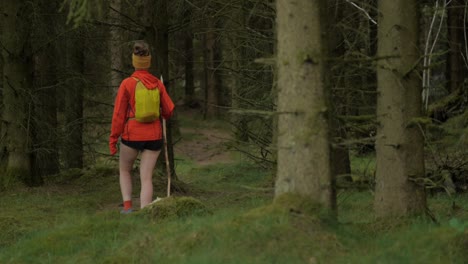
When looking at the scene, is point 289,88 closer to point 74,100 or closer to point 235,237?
point 235,237

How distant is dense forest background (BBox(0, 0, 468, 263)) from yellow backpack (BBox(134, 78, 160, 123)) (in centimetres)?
98

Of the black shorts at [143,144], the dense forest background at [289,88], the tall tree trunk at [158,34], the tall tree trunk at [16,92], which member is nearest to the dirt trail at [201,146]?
the dense forest background at [289,88]

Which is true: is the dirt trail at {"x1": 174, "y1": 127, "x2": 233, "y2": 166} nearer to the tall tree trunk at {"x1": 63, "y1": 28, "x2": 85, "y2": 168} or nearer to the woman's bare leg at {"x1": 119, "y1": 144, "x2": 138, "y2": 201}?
the tall tree trunk at {"x1": 63, "y1": 28, "x2": 85, "y2": 168}

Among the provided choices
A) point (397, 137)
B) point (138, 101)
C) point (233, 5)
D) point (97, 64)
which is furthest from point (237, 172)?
point (397, 137)

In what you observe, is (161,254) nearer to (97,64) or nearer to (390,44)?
(390,44)

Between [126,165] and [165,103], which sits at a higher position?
[165,103]

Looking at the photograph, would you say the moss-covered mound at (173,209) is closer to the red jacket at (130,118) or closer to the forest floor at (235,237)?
the forest floor at (235,237)

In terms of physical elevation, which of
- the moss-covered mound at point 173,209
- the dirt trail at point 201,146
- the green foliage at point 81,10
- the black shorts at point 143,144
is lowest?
the dirt trail at point 201,146

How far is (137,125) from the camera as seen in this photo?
817 centimetres

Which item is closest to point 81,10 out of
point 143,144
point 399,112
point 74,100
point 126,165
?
point 143,144

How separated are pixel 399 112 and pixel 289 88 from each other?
1502mm

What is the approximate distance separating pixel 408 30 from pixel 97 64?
35.7ft

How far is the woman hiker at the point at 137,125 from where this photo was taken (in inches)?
319

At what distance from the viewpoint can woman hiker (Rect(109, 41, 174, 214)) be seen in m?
8.10
